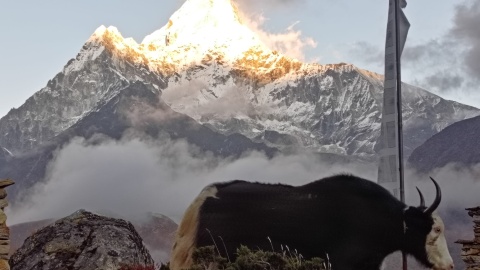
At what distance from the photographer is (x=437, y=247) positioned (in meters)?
14.6

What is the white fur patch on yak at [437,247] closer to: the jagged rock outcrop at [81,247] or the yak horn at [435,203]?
the yak horn at [435,203]

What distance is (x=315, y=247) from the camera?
14.4 metres

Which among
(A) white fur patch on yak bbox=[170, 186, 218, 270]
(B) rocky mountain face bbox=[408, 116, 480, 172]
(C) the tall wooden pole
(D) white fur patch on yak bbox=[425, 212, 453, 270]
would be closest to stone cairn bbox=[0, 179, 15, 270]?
(A) white fur patch on yak bbox=[170, 186, 218, 270]

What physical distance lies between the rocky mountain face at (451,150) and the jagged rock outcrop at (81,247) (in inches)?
3338

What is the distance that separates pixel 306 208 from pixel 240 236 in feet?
4.55

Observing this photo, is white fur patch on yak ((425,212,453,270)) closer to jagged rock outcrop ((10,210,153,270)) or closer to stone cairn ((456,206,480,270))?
stone cairn ((456,206,480,270))

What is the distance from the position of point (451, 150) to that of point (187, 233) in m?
101

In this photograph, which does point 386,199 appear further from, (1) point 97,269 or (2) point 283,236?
(1) point 97,269

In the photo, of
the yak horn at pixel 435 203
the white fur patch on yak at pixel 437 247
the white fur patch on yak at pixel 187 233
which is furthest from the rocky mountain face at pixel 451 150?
the white fur patch on yak at pixel 187 233

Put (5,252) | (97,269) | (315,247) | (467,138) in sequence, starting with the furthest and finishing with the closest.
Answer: (467,138) → (315,247) → (97,269) → (5,252)

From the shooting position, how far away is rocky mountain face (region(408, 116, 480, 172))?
10338cm

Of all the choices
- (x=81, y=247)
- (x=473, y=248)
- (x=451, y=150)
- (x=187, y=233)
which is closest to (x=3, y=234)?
(x=81, y=247)

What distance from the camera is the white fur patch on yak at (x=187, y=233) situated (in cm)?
1444

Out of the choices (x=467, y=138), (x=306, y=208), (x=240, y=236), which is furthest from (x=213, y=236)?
(x=467, y=138)
